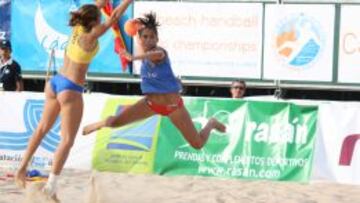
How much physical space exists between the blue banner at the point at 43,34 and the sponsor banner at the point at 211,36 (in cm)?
75

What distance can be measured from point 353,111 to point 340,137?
1.24 feet

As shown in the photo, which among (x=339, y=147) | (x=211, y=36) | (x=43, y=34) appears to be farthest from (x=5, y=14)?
(x=339, y=147)

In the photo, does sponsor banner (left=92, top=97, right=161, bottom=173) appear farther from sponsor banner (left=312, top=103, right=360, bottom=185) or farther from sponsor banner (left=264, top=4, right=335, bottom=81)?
sponsor banner (left=264, top=4, right=335, bottom=81)

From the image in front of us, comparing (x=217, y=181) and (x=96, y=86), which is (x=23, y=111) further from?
(x=96, y=86)

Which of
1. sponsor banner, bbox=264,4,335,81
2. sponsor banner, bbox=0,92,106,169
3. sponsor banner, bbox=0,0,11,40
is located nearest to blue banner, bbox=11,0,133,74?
sponsor banner, bbox=0,0,11,40

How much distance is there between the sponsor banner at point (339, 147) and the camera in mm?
10289

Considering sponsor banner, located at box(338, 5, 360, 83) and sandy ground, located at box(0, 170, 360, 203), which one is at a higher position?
sponsor banner, located at box(338, 5, 360, 83)

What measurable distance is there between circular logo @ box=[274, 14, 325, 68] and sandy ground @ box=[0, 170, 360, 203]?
4131mm

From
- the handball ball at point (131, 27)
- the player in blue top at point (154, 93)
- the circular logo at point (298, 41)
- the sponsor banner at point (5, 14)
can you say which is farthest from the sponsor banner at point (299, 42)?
the handball ball at point (131, 27)

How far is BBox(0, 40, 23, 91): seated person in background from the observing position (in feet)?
38.0

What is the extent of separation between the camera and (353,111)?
1032 centimetres

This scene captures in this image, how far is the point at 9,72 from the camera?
38.2 feet

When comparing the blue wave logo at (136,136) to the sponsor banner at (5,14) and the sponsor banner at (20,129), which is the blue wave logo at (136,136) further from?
the sponsor banner at (5,14)

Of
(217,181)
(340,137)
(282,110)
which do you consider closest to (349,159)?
(340,137)
